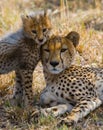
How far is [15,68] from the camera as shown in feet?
15.6

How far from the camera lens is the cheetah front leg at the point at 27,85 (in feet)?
15.3

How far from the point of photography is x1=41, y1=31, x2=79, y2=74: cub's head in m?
4.57

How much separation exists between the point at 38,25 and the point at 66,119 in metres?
0.90

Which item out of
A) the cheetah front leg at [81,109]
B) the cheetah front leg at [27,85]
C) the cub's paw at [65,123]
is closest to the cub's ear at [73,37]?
the cheetah front leg at [27,85]

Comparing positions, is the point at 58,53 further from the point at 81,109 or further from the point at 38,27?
the point at 81,109

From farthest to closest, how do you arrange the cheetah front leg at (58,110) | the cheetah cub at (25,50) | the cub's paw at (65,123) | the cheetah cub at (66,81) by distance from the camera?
1. the cheetah cub at (25,50)
2. the cheetah cub at (66,81)
3. the cheetah front leg at (58,110)
4. the cub's paw at (65,123)

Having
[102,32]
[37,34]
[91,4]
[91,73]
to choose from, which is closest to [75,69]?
[91,73]

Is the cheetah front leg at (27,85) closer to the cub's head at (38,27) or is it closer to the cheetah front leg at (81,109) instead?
the cub's head at (38,27)

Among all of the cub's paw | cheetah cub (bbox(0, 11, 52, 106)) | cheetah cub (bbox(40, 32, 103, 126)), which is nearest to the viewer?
the cub's paw

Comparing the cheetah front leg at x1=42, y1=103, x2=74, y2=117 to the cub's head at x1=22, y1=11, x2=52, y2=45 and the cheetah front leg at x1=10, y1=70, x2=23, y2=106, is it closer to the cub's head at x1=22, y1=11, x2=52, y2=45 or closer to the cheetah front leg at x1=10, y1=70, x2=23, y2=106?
the cheetah front leg at x1=10, y1=70, x2=23, y2=106

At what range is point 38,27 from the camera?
4.61 metres

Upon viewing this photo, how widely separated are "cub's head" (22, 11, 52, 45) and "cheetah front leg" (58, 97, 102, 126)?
63cm

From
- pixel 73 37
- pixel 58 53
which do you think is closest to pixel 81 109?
Answer: pixel 58 53

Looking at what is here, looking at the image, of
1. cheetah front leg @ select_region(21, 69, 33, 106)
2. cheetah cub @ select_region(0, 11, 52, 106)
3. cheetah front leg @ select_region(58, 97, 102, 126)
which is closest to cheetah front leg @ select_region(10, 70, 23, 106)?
cheetah cub @ select_region(0, 11, 52, 106)
